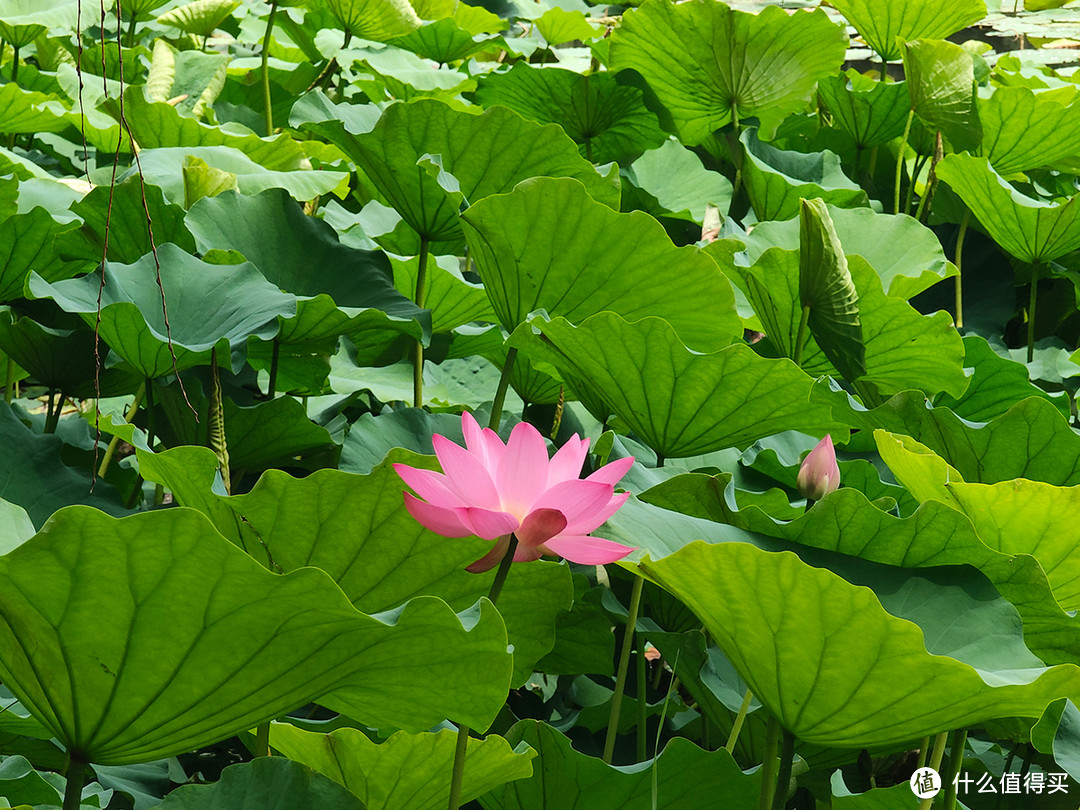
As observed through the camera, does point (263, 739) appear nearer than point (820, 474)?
Yes

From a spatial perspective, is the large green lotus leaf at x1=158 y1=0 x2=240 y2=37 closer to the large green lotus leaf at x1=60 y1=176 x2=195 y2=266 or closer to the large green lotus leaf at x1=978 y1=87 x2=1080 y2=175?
the large green lotus leaf at x1=60 y1=176 x2=195 y2=266

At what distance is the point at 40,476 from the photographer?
0.94 metres

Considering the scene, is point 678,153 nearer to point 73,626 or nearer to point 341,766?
point 341,766

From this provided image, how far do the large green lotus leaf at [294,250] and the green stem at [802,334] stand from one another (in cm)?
41

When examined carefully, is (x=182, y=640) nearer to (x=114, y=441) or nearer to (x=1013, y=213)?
(x=114, y=441)

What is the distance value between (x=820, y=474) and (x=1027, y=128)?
1219 millimetres

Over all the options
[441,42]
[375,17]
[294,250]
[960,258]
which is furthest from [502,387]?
[441,42]

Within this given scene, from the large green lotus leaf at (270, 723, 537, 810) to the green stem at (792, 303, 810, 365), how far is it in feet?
2.06

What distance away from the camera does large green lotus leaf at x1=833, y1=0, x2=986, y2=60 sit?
6.45 feet

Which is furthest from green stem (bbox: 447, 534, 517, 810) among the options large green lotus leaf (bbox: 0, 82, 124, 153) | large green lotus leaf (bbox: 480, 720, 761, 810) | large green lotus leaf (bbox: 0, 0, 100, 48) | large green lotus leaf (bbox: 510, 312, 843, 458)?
large green lotus leaf (bbox: 0, 0, 100, 48)

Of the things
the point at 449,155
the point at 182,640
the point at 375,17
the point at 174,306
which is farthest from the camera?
the point at 375,17

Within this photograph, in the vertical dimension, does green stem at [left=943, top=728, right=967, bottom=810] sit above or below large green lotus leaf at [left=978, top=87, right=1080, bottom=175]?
below

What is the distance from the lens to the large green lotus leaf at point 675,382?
0.91m

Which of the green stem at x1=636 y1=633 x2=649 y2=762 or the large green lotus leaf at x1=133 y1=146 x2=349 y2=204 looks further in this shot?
the large green lotus leaf at x1=133 y1=146 x2=349 y2=204
